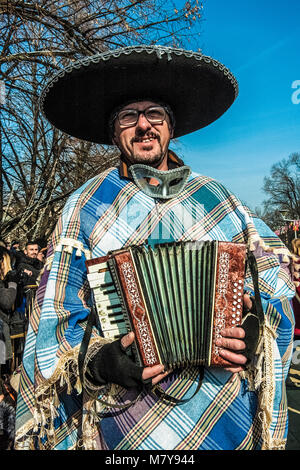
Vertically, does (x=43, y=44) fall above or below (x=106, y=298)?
above

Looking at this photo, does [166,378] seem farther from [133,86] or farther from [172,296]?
[133,86]

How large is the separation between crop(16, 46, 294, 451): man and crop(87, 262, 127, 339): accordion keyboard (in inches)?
3.2

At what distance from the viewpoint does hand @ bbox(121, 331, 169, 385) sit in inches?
56.1

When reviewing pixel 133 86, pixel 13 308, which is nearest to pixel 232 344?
pixel 133 86

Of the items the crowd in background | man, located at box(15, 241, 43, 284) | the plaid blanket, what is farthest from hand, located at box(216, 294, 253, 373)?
man, located at box(15, 241, 43, 284)

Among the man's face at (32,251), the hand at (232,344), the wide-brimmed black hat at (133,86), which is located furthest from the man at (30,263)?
the hand at (232,344)

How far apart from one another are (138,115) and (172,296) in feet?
2.91

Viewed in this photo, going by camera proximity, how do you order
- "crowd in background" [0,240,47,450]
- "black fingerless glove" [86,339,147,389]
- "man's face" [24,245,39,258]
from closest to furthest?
"black fingerless glove" [86,339,147,389]
"crowd in background" [0,240,47,450]
"man's face" [24,245,39,258]

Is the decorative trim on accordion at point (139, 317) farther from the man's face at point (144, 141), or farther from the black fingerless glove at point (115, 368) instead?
the man's face at point (144, 141)

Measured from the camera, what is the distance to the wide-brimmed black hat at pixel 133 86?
174 cm

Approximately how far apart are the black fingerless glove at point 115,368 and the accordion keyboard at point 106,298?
0.24 ft

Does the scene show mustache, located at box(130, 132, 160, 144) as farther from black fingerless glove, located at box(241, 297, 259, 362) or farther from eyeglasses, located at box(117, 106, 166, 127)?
black fingerless glove, located at box(241, 297, 259, 362)

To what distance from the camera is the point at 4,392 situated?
353 cm

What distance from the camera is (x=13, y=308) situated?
4.96m
